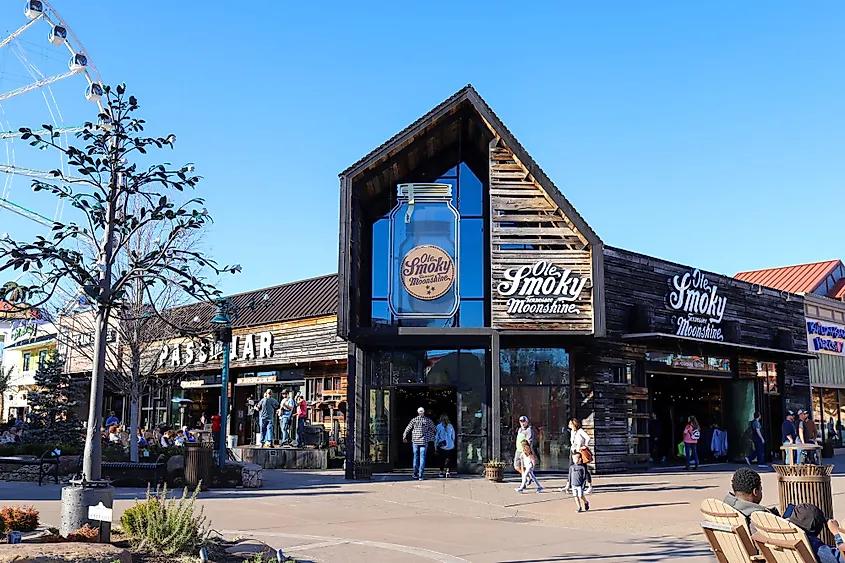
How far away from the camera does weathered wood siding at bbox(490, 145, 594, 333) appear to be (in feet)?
67.4

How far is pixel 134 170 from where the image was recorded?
10234 mm

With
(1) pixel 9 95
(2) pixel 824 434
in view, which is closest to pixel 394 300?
(1) pixel 9 95

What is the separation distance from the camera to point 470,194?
73.4 feet

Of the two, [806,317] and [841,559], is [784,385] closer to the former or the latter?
[806,317]

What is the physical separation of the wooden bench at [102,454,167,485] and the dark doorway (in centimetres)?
661

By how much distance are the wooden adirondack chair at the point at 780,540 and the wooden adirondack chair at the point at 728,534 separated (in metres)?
0.15

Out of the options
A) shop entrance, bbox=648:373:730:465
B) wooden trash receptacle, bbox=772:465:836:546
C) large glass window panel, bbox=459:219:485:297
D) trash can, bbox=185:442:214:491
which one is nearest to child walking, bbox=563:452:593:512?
wooden trash receptacle, bbox=772:465:836:546

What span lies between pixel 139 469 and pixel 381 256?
7909 mm

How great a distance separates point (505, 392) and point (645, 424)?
4673 millimetres

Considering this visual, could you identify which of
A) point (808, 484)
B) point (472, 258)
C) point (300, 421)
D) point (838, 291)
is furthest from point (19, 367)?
point (808, 484)

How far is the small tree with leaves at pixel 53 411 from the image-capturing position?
28233mm

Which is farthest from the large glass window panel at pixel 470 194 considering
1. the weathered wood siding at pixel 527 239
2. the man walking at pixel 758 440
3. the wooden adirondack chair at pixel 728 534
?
the wooden adirondack chair at pixel 728 534

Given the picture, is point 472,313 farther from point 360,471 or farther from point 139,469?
point 139,469

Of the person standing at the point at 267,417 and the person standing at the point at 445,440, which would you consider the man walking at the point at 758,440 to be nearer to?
the person standing at the point at 445,440
